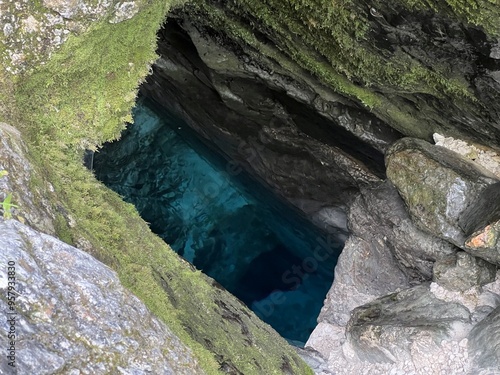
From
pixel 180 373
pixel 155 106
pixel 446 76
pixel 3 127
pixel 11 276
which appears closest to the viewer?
pixel 11 276

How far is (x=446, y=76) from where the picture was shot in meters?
5.43

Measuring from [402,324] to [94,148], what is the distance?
534 cm

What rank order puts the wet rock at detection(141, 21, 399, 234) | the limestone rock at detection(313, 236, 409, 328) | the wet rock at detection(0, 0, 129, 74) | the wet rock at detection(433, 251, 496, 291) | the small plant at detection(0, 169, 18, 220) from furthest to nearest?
1. the limestone rock at detection(313, 236, 409, 328)
2. the wet rock at detection(141, 21, 399, 234)
3. the wet rock at detection(433, 251, 496, 291)
4. the wet rock at detection(0, 0, 129, 74)
5. the small plant at detection(0, 169, 18, 220)

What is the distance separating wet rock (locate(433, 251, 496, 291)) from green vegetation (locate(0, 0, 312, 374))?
3364 mm

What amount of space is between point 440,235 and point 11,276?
19.4 ft

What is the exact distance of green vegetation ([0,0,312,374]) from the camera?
4387mm

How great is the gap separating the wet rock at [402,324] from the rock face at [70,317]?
15.6 feet

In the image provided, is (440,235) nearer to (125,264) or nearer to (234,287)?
(125,264)

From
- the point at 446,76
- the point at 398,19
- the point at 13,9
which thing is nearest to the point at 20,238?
the point at 13,9

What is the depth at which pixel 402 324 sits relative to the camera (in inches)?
297

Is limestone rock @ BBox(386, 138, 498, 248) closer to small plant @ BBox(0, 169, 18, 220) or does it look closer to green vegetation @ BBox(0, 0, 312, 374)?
green vegetation @ BBox(0, 0, 312, 374)

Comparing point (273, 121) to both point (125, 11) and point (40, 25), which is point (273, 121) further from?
point (40, 25)

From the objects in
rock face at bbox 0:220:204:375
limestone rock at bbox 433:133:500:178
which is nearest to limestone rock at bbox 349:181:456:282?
limestone rock at bbox 433:133:500:178

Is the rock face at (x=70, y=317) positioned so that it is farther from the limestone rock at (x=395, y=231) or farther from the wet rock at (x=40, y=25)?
the limestone rock at (x=395, y=231)
